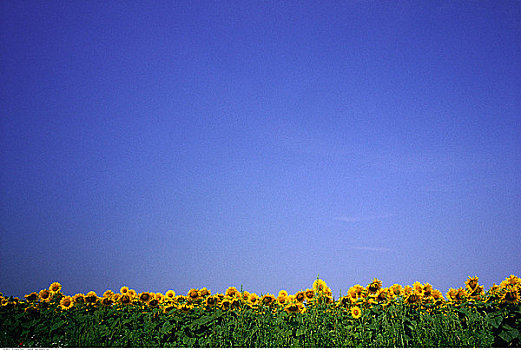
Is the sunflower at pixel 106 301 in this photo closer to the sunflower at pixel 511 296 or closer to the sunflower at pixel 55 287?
the sunflower at pixel 55 287

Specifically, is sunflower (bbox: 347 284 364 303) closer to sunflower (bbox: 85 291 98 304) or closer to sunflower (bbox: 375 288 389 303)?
sunflower (bbox: 375 288 389 303)

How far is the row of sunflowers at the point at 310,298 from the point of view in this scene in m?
6.11

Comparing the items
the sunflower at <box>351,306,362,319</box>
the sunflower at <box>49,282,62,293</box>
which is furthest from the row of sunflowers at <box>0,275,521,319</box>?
the sunflower at <box>49,282,62,293</box>

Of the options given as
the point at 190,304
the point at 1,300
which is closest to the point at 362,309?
the point at 190,304

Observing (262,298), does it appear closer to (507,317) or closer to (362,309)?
(362,309)

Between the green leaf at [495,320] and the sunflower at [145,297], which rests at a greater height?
the sunflower at [145,297]

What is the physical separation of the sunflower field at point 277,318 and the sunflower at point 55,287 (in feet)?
0.64

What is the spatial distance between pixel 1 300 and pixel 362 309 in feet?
23.2

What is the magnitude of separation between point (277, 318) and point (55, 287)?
4.70 m

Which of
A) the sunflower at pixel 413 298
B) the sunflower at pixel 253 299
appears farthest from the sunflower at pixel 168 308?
the sunflower at pixel 413 298

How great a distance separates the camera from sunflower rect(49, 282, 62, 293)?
7625mm

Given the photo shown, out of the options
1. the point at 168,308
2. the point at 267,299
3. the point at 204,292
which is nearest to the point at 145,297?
the point at 168,308

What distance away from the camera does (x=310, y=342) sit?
5211mm

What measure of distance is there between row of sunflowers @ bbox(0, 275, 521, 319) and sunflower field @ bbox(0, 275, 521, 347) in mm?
16
